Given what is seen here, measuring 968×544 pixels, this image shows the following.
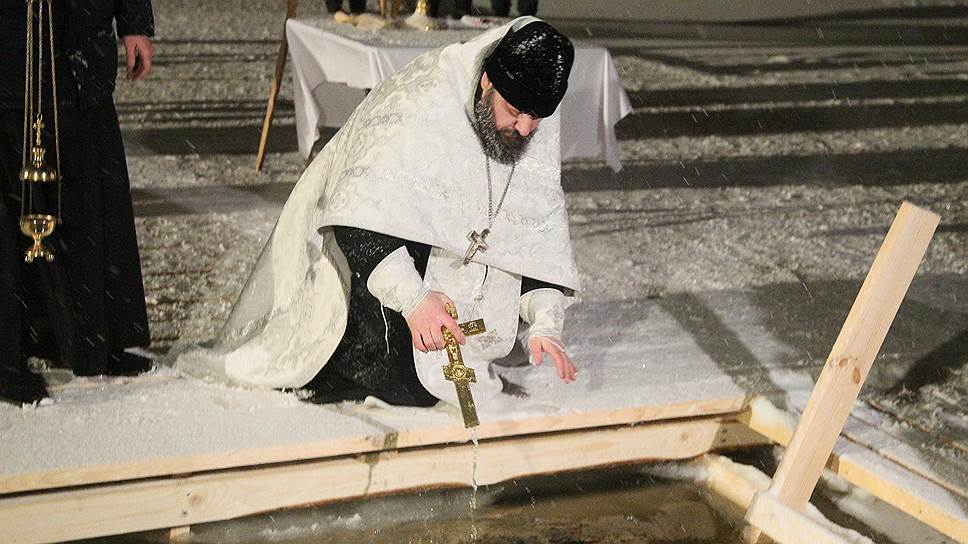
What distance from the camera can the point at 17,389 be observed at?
10.6 ft

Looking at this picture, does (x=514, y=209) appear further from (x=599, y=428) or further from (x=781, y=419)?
(x=781, y=419)

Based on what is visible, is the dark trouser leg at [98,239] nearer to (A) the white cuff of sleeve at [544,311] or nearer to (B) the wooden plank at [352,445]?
(B) the wooden plank at [352,445]

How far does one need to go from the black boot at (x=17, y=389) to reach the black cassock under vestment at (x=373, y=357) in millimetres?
786

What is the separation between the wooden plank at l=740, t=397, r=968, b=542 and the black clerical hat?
1265 millimetres

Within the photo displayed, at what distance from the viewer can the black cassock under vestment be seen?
10.6ft

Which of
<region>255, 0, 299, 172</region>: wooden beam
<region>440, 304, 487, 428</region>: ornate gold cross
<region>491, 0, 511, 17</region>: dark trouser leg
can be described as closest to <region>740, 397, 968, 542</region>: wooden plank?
<region>440, 304, 487, 428</region>: ornate gold cross

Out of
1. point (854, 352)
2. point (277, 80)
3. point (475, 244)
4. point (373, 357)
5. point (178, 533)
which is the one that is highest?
point (475, 244)

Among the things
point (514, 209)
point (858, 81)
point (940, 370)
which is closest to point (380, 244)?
point (514, 209)

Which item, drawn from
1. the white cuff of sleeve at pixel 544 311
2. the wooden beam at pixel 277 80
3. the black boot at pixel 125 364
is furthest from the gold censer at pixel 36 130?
the wooden beam at pixel 277 80

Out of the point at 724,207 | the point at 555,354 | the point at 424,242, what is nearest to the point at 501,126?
the point at 424,242

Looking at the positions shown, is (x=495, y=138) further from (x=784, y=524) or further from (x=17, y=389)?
(x=17, y=389)

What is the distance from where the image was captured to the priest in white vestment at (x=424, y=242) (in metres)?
2.98

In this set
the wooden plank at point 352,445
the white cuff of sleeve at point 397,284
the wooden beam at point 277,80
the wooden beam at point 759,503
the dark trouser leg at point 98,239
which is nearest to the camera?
the wooden plank at point 352,445

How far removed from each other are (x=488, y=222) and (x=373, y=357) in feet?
1.73
